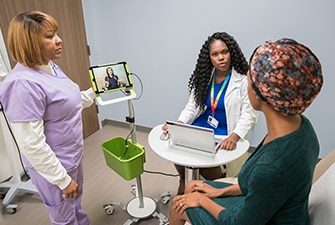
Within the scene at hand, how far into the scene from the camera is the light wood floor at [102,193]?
6.60ft

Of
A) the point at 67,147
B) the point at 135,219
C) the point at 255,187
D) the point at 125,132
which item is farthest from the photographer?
the point at 125,132

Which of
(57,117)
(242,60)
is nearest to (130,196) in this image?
(57,117)

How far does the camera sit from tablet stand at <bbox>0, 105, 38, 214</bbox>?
2.06m

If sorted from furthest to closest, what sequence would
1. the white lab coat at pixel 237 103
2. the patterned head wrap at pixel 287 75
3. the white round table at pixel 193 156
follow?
the white lab coat at pixel 237 103, the white round table at pixel 193 156, the patterned head wrap at pixel 287 75

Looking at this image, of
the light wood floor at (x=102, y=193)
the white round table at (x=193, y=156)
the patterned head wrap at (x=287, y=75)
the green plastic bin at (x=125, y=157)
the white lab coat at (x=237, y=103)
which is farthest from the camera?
the light wood floor at (x=102, y=193)

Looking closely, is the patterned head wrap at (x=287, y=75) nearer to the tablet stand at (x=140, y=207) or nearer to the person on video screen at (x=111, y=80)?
the person on video screen at (x=111, y=80)

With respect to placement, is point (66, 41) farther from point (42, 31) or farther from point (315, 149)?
point (315, 149)

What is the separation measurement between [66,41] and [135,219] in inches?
70.0

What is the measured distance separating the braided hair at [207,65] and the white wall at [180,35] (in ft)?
2.08

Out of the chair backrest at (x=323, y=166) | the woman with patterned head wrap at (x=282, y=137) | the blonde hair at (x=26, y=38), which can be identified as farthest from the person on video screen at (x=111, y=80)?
the chair backrest at (x=323, y=166)

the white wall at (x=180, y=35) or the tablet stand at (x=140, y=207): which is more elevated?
the white wall at (x=180, y=35)

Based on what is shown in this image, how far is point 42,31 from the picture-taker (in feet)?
4.06

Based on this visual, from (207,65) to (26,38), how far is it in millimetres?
1099

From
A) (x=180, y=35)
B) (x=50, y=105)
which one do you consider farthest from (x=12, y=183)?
(x=180, y=35)
